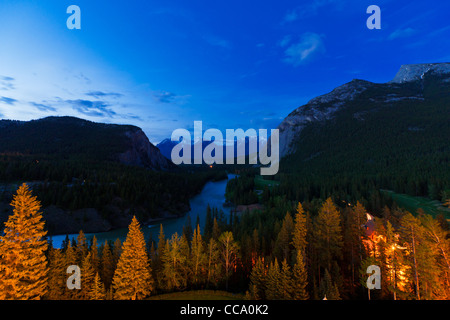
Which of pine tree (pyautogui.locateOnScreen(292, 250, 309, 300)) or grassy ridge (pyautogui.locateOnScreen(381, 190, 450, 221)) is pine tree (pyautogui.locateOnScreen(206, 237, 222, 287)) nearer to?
pine tree (pyautogui.locateOnScreen(292, 250, 309, 300))

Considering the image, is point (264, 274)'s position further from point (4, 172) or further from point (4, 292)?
point (4, 172)

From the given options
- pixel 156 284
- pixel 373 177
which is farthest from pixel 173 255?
pixel 373 177

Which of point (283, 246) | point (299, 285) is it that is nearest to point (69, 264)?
point (299, 285)

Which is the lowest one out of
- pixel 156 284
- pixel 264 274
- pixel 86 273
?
pixel 156 284

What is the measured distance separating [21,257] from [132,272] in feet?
48.1

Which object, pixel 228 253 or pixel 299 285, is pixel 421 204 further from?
pixel 299 285

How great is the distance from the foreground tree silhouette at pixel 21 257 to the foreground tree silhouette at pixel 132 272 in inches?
430

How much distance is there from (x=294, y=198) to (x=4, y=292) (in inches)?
4916

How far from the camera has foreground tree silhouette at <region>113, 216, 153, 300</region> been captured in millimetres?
31061

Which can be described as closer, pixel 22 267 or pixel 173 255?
pixel 22 267

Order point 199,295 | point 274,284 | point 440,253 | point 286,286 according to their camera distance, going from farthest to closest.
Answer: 1. point 199,295
2. point 274,284
3. point 286,286
4. point 440,253

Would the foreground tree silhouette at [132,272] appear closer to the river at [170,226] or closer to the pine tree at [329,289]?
the pine tree at [329,289]

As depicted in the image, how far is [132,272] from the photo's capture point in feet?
103
